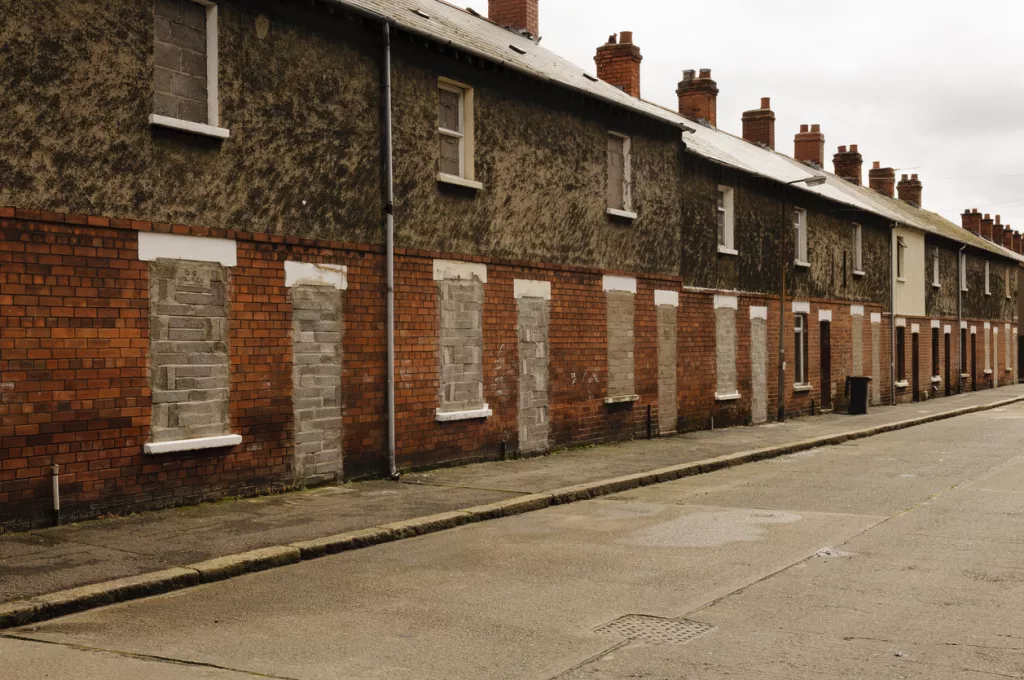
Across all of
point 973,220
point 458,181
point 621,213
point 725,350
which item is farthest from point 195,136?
point 973,220

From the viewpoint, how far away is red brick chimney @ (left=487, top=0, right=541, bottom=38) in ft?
77.3

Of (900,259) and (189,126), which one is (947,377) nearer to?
(900,259)

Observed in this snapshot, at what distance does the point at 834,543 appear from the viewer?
923 cm

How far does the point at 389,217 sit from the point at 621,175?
6756 mm

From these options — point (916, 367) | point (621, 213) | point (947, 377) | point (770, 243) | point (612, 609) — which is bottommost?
point (612, 609)

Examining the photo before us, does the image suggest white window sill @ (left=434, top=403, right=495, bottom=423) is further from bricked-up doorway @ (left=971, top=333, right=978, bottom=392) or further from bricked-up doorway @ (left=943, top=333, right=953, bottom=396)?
bricked-up doorway @ (left=971, top=333, right=978, bottom=392)

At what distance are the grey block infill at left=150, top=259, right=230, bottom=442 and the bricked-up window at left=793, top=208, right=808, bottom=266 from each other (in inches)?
743

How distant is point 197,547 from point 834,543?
5451 millimetres

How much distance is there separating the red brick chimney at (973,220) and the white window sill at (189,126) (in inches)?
2099

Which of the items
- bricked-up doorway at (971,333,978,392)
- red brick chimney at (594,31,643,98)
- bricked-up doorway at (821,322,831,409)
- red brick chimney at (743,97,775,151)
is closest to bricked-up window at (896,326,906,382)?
bricked-up doorway at (821,322,831,409)

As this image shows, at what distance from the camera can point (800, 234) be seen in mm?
27125

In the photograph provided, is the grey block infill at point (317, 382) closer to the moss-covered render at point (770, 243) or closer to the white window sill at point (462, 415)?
the white window sill at point (462, 415)

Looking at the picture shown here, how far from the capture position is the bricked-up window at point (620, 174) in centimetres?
1880

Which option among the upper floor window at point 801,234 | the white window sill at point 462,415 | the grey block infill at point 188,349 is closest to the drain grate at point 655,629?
the grey block infill at point 188,349
